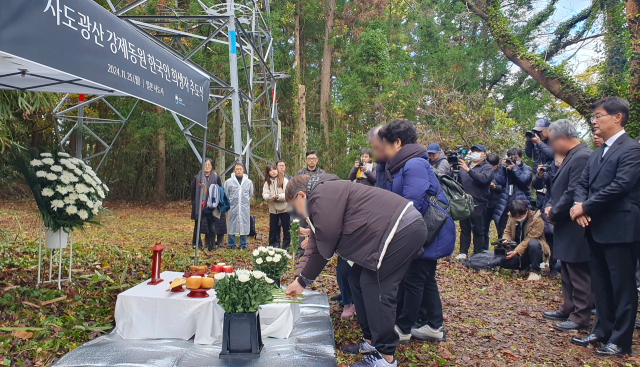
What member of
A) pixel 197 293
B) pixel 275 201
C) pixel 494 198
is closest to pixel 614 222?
pixel 197 293

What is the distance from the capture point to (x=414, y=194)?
3.33m

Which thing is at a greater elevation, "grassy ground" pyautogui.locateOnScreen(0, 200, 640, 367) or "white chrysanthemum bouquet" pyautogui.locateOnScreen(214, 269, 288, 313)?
"white chrysanthemum bouquet" pyautogui.locateOnScreen(214, 269, 288, 313)

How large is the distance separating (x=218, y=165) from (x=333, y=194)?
15.5 m

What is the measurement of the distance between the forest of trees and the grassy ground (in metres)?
8.13

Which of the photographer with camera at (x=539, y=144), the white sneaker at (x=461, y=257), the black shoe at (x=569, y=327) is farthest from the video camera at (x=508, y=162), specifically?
the black shoe at (x=569, y=327)

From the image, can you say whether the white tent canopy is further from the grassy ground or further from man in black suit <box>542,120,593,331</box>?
man in black suit <box>542,120,593,331</box>

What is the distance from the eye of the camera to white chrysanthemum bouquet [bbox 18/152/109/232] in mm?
4125

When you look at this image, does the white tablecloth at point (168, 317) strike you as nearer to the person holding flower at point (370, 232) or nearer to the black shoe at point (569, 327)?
the person holding flower at point (370, 232)

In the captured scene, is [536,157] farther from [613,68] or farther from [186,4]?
[186,4]

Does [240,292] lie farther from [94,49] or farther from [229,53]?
[229,53]

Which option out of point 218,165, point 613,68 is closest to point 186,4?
point 218,165

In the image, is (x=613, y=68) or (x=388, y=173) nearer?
(x=388, y=173)

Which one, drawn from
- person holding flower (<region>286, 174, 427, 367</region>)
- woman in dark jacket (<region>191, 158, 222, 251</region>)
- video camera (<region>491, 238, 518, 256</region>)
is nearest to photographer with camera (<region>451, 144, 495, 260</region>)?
video camera (<region>491, 238, 518, 256</region>)

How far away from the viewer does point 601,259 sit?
350cm
